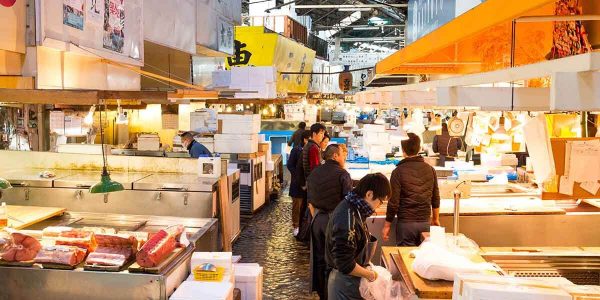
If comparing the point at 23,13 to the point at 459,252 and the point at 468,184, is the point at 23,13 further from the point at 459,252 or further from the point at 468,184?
the point at 468,184

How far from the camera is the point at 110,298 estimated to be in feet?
15.0

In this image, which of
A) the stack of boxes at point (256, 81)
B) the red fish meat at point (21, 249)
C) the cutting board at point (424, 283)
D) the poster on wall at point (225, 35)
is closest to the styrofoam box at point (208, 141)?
the stack of boxes at point (256, 81)

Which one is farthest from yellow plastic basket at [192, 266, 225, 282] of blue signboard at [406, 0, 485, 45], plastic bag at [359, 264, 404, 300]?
blue signboard at [406, 0, 485, 45]

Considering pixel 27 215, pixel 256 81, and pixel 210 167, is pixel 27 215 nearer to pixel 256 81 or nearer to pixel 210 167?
pixel 210 167

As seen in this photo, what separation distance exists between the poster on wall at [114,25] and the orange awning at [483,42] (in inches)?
150

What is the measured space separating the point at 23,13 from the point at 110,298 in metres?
3.54

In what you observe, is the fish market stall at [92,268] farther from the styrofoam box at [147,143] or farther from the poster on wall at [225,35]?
the poster on wall at [225,35]

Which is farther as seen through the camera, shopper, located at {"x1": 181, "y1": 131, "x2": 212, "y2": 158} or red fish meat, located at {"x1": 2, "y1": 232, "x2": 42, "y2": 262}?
shopper, located at {"x1": 181, "y1": 131, "x2": 212, "y2": 158}

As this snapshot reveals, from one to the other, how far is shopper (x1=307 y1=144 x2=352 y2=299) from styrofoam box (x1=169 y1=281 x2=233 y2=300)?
2173 millimetres

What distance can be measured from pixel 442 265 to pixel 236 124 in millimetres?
8397

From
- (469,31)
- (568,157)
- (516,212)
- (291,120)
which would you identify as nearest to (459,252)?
(568,157)

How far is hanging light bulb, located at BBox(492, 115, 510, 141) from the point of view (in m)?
6.91

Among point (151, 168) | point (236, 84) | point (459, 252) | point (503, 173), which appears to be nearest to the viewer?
point (459, 252)

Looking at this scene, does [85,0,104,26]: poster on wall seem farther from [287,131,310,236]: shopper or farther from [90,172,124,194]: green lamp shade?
[287,131,310,236]: shopper
